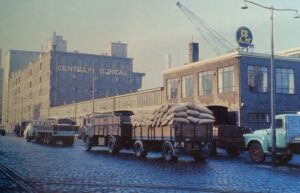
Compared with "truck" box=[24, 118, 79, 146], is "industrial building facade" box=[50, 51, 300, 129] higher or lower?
higher

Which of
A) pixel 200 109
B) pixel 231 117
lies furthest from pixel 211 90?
pixel 200 109

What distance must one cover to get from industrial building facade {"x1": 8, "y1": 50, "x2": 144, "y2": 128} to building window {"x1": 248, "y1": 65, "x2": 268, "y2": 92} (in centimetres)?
5690

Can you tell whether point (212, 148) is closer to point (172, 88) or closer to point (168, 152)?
point (168, 152)

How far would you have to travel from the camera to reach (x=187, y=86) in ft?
173

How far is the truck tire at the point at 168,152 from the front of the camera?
21562mm

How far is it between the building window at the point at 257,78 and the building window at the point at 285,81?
186 cm

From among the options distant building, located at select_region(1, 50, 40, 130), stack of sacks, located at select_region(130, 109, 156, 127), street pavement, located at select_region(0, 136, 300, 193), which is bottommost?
street pavement, located at select_region(0, 136, 300, 193)

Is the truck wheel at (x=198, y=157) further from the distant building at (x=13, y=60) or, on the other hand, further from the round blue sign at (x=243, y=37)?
the round blue sign at (x=243, y=37)

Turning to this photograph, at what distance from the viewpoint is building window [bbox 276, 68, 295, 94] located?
156 feet

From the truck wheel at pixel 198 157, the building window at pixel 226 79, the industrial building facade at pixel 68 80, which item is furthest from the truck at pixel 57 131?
the industrial building facade at pixel 68 80


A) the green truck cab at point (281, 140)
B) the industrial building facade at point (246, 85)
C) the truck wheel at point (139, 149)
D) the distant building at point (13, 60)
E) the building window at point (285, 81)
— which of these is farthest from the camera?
the building window at point (285, 81)

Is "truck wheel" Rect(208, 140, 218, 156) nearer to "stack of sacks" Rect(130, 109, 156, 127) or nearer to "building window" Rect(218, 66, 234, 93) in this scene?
"stack of sacks" Rect(130, 109, 156, 127)

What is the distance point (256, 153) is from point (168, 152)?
4510 millimetres

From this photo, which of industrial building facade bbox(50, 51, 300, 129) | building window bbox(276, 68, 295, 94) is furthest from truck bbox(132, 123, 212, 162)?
building window bbox(276, 68, 295, 94)
